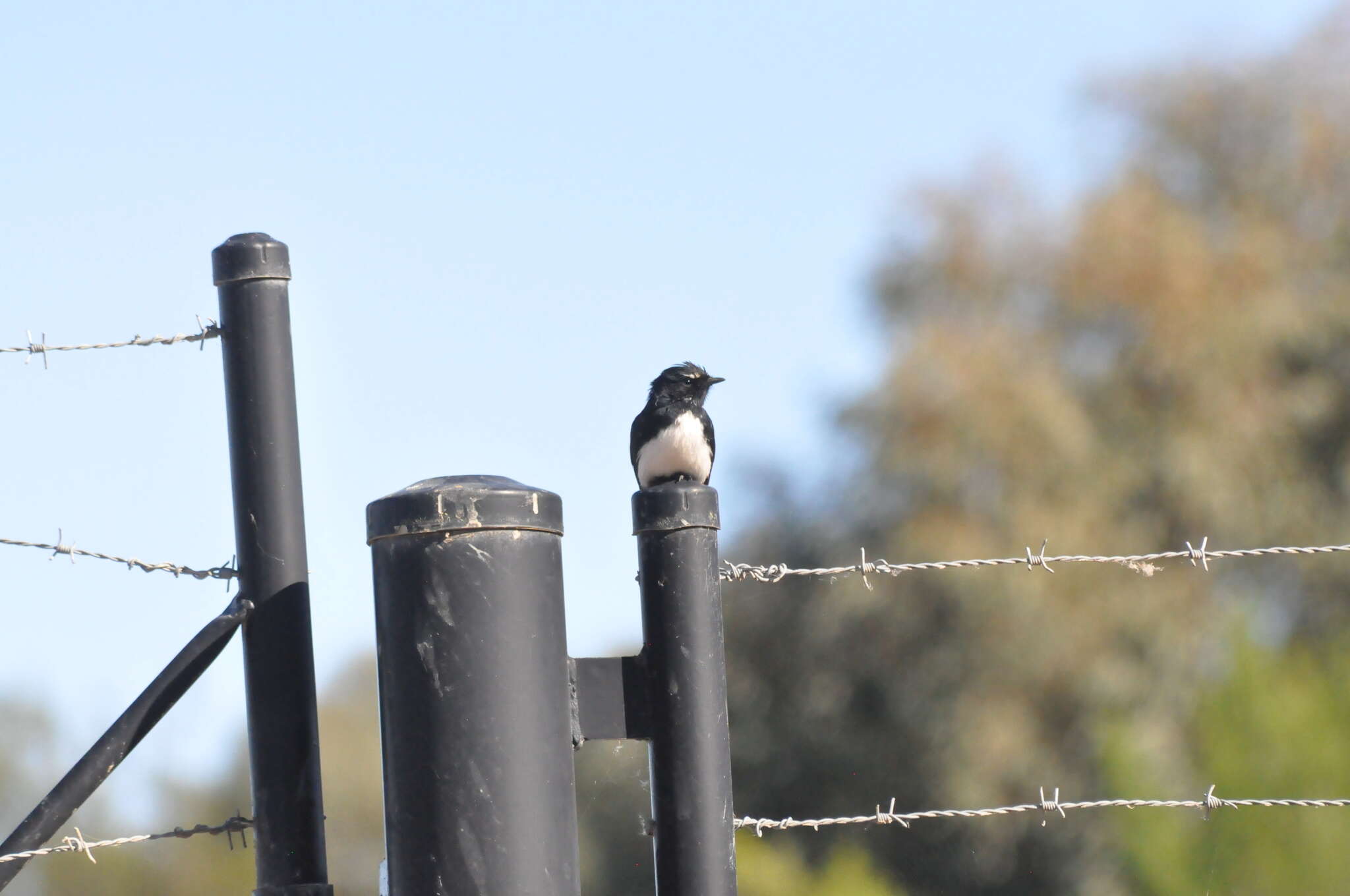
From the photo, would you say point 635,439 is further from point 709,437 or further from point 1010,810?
point 1010,810

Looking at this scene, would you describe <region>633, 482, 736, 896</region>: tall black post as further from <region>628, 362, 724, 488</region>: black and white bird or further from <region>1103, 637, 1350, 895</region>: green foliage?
<region>1103, 637, 1350, 895</region>: green foliage

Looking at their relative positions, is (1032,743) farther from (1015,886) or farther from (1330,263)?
(1330,263)

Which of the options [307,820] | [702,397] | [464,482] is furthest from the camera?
[702,397]

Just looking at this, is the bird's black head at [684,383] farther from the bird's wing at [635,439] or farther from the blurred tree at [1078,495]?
the blurred tree at [1078,495]

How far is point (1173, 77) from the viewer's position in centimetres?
2192

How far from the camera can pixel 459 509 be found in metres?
2.23

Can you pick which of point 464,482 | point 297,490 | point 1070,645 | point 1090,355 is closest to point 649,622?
point 464,482

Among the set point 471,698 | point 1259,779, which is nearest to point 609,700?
point 471,698

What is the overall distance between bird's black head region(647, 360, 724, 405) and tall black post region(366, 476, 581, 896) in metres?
3.09

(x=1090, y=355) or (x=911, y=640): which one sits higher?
(x=1090, y=355)

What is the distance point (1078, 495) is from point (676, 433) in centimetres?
1567

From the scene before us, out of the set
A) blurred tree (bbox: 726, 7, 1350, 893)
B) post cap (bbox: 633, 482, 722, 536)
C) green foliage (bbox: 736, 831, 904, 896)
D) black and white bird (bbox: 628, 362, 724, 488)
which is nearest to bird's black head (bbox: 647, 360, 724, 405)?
black and white bird (bbox: 628, 362, 724, 488)

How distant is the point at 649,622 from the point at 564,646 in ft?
0.49

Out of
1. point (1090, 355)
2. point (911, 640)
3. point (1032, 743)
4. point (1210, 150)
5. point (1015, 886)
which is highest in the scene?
point (1210, 150)
